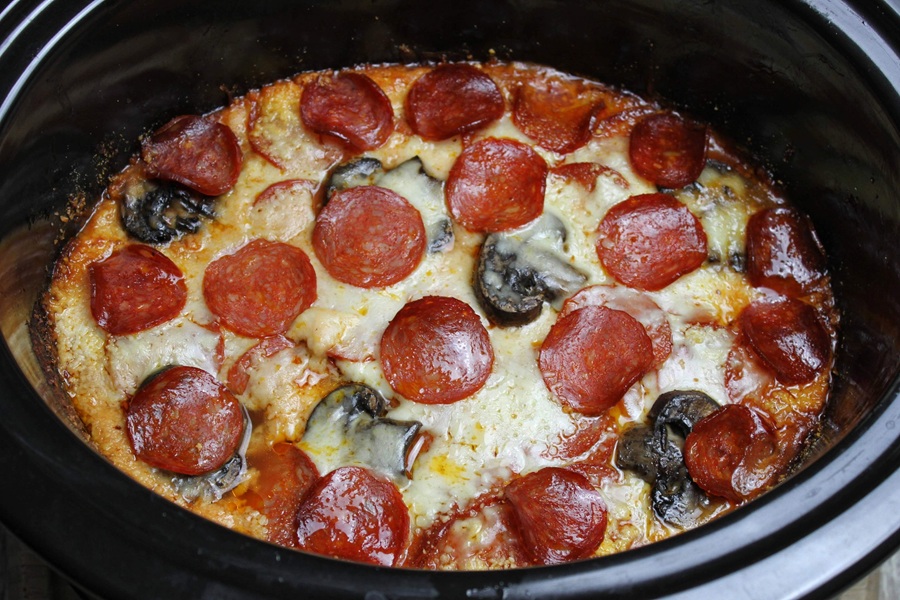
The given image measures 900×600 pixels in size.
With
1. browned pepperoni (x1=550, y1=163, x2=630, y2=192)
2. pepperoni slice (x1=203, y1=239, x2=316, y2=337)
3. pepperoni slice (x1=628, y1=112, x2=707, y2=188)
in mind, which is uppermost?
pepperoni slice (x1=628, y1=112, x2=707, y2=188)

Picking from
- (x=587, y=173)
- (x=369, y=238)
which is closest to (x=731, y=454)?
(x=587, y=173)

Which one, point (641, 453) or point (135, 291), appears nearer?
point (641, 453)

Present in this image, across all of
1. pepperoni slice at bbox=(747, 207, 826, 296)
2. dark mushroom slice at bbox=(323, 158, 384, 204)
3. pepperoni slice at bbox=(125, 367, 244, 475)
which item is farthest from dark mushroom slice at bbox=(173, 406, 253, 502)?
pepperoni slice at bbox=(747, 207, 826, 296)

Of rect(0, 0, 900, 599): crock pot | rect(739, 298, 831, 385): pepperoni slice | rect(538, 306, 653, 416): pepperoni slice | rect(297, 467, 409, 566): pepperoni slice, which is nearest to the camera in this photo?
rect(0, 0, 900, 599): crock pot

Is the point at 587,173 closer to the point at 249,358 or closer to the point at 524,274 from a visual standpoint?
the point at 524,274

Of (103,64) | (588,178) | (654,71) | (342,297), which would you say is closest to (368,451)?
(342,297)

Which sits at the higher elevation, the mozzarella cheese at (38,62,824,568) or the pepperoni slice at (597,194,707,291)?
the pepperoni slice at (597,194,707,291)

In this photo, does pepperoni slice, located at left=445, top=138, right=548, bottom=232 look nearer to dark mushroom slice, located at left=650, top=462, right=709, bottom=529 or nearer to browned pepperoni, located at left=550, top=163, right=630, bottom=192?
browned pepperoni, located at left=550, top=163, right=630, bottom=192
